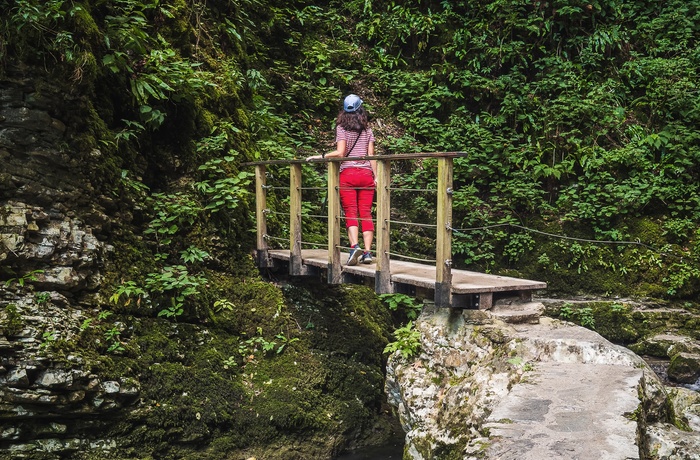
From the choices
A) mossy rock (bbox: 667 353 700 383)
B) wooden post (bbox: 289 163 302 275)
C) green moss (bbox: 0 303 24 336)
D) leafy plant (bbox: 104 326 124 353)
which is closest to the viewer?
green moss (bbox: 0 303 24 336)

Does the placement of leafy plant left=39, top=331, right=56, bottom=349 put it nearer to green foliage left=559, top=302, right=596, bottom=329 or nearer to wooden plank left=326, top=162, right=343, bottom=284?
wooden plank left=326, top=162, right=343, bottom=284

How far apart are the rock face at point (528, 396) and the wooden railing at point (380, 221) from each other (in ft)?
2.10

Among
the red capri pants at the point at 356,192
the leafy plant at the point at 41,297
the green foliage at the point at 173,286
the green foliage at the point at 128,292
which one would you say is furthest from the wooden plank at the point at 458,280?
the leafy plant at the point at 41,297

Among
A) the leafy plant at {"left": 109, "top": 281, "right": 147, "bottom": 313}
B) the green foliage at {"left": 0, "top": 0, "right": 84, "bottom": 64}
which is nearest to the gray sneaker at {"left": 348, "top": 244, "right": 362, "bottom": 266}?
the leafy plant at {"left": 109, "top": 281, "right": 147, "bottom": 313}

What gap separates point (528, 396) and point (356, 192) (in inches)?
133

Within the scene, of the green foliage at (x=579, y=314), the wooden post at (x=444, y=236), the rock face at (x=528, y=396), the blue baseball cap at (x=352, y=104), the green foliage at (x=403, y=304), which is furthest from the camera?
the green foliage at (x=579, y=314)

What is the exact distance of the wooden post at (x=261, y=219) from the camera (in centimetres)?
827

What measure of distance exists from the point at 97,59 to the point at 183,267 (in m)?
2.58

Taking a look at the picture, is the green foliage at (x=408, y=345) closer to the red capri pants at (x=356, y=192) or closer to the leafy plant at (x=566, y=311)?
the red capri pants at (x=356, y=192)

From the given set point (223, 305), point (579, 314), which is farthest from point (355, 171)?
point (579, 314)

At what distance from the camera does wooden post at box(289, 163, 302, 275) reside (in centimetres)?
769

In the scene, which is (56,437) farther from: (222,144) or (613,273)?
(613,273)

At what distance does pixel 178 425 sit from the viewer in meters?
6.59

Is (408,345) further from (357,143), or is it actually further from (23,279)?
(23,279)
